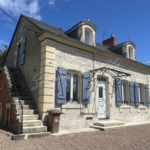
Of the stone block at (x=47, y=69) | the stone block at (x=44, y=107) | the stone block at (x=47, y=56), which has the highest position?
the stone block at (x=47, y=56)

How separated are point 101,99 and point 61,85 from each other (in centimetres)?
278

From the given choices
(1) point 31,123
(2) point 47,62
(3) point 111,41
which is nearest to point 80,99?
(2) point 47,62

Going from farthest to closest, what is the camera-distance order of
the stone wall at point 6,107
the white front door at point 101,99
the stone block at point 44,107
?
the white front door at point 101,99
the stone block at point 44,107
the stone wall at point 6,107

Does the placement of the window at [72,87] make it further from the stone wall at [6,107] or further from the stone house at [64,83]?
the stone wall at [6,107]

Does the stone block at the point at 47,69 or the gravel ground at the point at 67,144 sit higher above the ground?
the stone block at the point at 47,69

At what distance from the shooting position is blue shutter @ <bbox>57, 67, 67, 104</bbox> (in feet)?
20.0

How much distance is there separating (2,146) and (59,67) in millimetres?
3456

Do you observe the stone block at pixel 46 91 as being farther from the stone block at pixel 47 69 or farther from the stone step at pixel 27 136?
the stone step at pixel 27 136

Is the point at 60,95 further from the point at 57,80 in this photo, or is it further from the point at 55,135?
the point at 55,135

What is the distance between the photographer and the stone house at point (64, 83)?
5.91 meters

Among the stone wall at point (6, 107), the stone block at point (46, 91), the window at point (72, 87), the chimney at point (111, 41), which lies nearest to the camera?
the stone wall at point (6, 107)

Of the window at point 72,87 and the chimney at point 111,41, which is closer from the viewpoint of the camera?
the window at point 72,87

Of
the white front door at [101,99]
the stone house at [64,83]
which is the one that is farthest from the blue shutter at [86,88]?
the white front door at [101,99]

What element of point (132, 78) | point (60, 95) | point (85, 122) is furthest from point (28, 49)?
point (132, 78)
